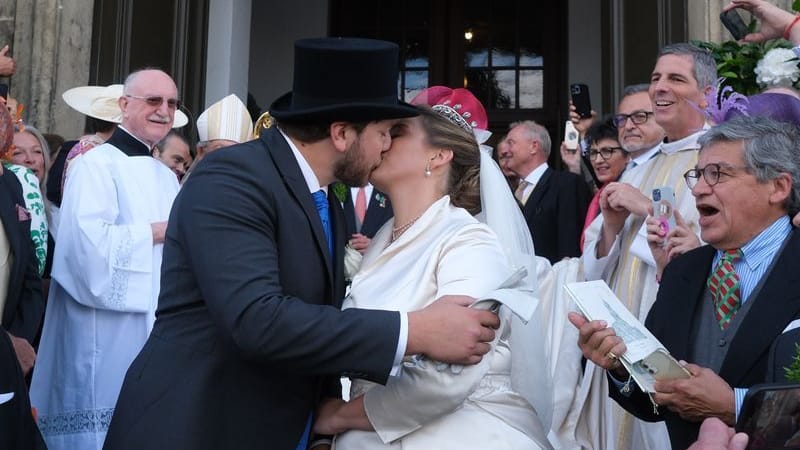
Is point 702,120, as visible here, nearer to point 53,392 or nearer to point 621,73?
point 621,73

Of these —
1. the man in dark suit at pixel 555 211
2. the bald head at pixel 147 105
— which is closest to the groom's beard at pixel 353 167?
the bald head at pixel 147 105

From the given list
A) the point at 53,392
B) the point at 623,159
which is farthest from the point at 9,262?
the point at 623,159

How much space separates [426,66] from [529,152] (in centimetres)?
421

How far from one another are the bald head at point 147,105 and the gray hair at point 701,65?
8.61 ft

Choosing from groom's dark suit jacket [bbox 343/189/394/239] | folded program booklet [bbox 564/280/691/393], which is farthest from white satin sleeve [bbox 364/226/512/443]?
groom's dark suit jacket [bbox 343/189/394/239]

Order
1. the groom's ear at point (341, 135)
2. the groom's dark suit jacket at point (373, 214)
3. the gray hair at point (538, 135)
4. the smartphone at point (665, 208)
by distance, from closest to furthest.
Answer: the groom's ear at point (341, 135)
the smartphone at point (665, 208)
the groom's dark suit jacket at point (373, 214)
the gray hair at point (538, 135)

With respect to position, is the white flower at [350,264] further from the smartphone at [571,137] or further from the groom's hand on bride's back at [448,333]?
the smartphone at [571,137]

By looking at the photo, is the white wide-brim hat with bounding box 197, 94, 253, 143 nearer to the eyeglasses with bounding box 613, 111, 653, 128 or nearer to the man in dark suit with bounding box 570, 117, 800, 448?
the eyeglasses with bounding box 613, 111, 653, 128

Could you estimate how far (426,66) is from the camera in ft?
38.5

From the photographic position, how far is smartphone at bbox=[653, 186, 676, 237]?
440 cm

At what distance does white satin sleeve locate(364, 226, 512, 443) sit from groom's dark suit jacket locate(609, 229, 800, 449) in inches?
31.0

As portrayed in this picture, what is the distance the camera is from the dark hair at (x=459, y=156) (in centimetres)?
337

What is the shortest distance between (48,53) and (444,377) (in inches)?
236

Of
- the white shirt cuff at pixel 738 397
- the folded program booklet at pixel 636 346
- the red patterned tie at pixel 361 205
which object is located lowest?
the white shirt cuff at pixel 738 397
